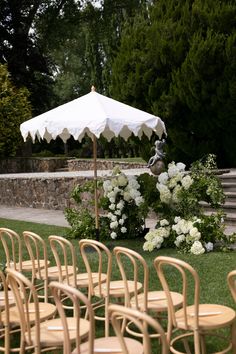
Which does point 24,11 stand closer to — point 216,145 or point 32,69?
point 32,69

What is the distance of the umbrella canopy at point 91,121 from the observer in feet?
25.2

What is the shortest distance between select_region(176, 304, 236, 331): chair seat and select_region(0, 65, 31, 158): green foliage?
18743 mm

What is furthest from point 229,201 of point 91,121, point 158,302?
point 158,302

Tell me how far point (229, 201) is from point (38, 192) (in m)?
6.44

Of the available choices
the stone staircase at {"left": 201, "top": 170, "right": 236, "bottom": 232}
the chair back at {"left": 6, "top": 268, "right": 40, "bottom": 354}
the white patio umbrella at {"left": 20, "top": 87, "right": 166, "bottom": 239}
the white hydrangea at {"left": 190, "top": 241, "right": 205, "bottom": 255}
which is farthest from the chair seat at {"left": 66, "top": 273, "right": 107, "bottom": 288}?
the stone staircase at {"left": 201, "top": 170, "right": 236, "bottom": 232}

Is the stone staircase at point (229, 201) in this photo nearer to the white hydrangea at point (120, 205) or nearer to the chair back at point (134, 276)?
the white hydrangea at point (120, 205)

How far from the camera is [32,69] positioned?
27656 mm

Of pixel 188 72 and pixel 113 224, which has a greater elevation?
pixel 188 72

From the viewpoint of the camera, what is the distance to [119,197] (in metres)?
10.0

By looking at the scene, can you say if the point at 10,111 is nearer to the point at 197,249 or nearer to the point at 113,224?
the point at 113,224

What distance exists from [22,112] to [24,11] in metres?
8.12

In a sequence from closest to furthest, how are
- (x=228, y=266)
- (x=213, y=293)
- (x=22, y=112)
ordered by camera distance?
(x=213, y=293), (x=228, y=266), (x=22, y=112)

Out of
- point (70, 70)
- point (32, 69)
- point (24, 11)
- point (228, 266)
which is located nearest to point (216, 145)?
point (228, 266)

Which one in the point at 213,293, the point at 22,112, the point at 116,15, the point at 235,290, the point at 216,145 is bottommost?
the point at 213,293
